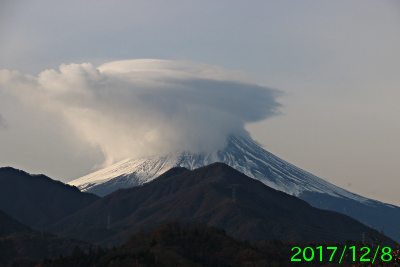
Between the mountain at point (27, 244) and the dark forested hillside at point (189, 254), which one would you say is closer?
the dark forested hillside at point (189, 254)

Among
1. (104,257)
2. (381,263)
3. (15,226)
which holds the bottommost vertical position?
(381,263)

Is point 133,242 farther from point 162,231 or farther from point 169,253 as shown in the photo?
point 169,253

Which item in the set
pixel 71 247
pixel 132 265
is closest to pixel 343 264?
pixel 132 265

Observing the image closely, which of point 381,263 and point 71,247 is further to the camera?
point 71,247

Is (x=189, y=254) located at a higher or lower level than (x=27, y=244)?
lower

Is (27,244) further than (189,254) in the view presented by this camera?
Yes

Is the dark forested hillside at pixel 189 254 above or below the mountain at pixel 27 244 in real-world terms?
below

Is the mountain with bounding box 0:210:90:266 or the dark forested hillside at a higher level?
the mountain with bounding box 0:210:90:266

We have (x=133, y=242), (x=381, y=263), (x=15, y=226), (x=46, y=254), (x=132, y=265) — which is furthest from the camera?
(x=15, y=226)
